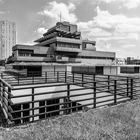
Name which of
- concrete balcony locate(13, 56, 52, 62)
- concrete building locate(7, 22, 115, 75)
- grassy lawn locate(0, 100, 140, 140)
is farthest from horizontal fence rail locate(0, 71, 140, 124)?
concrete balcony locate(13, 56, 52, 62)

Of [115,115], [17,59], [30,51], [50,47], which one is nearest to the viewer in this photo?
[115,115]

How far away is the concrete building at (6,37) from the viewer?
116375mm

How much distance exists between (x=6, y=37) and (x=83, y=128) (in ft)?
448

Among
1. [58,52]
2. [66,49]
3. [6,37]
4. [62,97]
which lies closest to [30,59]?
[58,52]

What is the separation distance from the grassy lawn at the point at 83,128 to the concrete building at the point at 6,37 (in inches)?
4839

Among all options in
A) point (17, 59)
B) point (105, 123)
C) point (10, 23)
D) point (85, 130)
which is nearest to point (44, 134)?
point (85, 130)

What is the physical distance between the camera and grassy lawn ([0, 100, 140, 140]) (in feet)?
11.4

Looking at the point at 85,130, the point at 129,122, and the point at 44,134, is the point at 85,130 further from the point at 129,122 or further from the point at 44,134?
the point at 129,122

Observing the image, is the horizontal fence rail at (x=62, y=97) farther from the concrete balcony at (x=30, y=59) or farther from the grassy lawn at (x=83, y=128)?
the concrete balcony at (x=30, y=59)

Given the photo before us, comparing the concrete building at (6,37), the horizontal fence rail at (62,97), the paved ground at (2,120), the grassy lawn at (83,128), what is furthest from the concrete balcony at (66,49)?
the concrete building at (6,37)

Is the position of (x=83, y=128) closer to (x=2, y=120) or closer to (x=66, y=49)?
(x=2, y=120)

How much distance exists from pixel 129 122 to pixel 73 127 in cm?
183

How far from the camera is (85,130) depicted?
3.81 metres

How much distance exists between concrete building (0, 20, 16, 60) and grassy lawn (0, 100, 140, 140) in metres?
123
